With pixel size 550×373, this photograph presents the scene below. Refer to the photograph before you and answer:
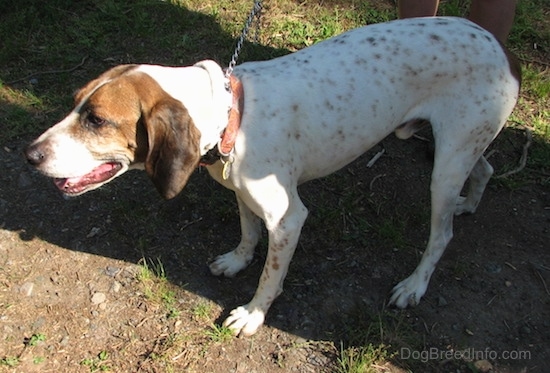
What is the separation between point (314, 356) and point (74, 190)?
1473mm

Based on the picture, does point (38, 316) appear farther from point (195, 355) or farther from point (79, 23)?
point (79, 23)

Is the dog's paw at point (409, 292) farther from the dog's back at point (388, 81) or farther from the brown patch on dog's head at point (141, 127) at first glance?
the brown patch on dog's head at point (141, 127)

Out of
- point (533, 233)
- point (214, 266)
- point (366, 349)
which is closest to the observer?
point (366, 349)

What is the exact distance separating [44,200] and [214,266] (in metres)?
1.26

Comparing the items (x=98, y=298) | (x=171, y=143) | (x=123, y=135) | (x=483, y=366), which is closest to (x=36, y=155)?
(x=123, y=135)

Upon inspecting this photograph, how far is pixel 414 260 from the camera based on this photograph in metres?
3.72

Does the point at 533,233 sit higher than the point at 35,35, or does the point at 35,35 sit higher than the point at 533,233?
the point at 35,35

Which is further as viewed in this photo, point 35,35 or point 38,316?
point 35,35

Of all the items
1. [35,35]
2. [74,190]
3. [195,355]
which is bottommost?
[195,355]

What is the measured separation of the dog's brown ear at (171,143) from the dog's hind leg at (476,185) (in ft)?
6.78

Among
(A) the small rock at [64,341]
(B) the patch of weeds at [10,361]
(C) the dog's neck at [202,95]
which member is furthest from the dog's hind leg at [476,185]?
(B) the patch of weeds at [10,361]

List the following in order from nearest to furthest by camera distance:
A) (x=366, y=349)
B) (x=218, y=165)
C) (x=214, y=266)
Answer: (x=218, y=165) → (x=366, y=349) → (x=214, y=266)

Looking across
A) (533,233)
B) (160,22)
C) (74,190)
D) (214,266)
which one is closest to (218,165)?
(74,190)

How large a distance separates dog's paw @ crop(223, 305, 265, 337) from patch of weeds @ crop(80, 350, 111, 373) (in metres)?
0.63
